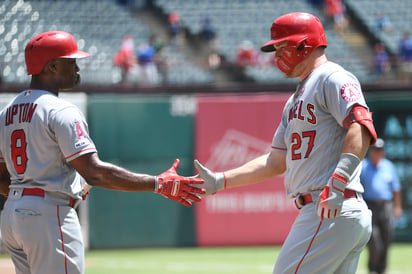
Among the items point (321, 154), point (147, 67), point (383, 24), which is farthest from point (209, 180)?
point (383, 24)

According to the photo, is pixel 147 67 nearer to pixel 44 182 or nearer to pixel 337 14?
pixel 337 14

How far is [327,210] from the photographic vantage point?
426 cm

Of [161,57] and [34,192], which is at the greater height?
[34,192]

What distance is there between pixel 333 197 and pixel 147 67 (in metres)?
11.8

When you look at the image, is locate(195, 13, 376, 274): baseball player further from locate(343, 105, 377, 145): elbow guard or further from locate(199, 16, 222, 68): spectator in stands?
locate(199, 16, 222, 68): spectator in stands

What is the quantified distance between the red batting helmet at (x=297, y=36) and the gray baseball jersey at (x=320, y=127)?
0.18 meters

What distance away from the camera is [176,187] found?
188 inches

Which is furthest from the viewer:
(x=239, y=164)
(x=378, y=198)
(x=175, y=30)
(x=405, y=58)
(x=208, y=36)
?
(x=175, y=30)

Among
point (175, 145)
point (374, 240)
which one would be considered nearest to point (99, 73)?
point (175, 145)

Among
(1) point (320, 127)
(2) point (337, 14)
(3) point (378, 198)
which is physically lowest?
(3) point (378, 198)

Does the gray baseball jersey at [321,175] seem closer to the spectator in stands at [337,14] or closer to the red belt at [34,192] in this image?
the red belt at [34,192]

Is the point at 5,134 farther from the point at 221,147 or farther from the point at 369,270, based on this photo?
the point at 221,147

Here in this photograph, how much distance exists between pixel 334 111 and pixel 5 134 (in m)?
2.05

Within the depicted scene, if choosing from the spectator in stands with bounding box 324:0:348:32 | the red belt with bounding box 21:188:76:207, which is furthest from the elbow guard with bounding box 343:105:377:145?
the spectator in stands with bounding box 324:0:348:32
